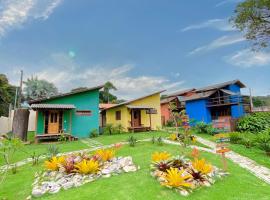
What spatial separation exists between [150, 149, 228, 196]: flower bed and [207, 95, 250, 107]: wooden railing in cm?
1711

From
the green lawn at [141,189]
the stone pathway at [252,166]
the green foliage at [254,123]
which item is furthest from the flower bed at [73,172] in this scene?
the green foliage at [254,123]

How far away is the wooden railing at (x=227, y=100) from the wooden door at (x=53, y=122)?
55.6 ft

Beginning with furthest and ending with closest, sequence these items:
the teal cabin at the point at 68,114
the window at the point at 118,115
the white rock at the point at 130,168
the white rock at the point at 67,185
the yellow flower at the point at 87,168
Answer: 1. the window at the point at 118,115
2. the teal cabin at the point at 68,114
3. the white rock at the point at 130,168
4. the yellow flower at the point at 87,168
5. the white rock at the point at 67,185

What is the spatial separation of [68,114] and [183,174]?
43.7 feet

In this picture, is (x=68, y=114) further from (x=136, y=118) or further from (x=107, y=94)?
(x=107, y=94)

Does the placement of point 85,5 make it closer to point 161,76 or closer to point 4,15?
point 4,15

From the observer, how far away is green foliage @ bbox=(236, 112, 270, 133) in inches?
576

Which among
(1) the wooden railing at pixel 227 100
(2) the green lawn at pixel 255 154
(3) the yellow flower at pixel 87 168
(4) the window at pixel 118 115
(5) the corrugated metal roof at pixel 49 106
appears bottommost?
(2) the green lawn at pixel 255 154

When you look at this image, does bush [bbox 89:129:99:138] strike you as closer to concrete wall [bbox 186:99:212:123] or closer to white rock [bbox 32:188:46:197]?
white rock [bbox 32:188:46:197]

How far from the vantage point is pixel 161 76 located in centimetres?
2320

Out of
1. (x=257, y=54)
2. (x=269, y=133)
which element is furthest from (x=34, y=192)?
(x=257, y=54)

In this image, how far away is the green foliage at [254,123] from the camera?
576 inches

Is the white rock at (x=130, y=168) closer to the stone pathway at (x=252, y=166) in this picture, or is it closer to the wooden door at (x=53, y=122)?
the stone pathway at (x=252, y=166)

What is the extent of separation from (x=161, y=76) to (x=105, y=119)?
908 centimetres
